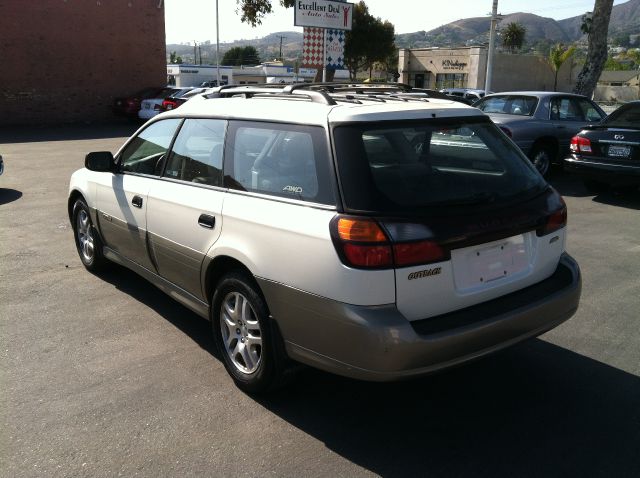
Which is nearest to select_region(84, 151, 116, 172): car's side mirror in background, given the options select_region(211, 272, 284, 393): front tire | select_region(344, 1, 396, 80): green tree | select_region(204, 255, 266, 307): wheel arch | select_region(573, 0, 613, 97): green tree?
select_region(204, 255, 266, 307): wheel arch

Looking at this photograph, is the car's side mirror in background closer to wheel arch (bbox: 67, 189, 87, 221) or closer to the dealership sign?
wheel arch (bbox: 67, 189, 87, 221)

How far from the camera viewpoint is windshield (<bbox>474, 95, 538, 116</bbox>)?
1103 cm

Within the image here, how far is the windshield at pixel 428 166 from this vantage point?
9.64 ft

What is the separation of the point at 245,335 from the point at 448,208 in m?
1.41

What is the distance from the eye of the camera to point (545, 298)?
132 inches

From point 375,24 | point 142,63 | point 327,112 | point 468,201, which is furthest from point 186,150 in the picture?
point 375,24

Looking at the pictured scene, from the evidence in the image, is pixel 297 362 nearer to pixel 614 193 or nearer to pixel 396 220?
pixel 396 220

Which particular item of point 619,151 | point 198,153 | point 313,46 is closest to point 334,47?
point 313,46

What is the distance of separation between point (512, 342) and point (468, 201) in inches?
31.9

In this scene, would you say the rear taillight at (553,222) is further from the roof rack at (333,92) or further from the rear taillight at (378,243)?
the roof rack at (333,92)

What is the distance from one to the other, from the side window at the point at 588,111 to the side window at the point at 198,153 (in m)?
9.83

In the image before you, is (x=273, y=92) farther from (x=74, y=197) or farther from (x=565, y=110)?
(x=565, y=110)

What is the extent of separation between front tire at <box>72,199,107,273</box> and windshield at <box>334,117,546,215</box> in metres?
3.24

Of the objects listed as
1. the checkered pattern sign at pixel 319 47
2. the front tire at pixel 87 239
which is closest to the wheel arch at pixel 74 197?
the front tire at pixel 87 239
